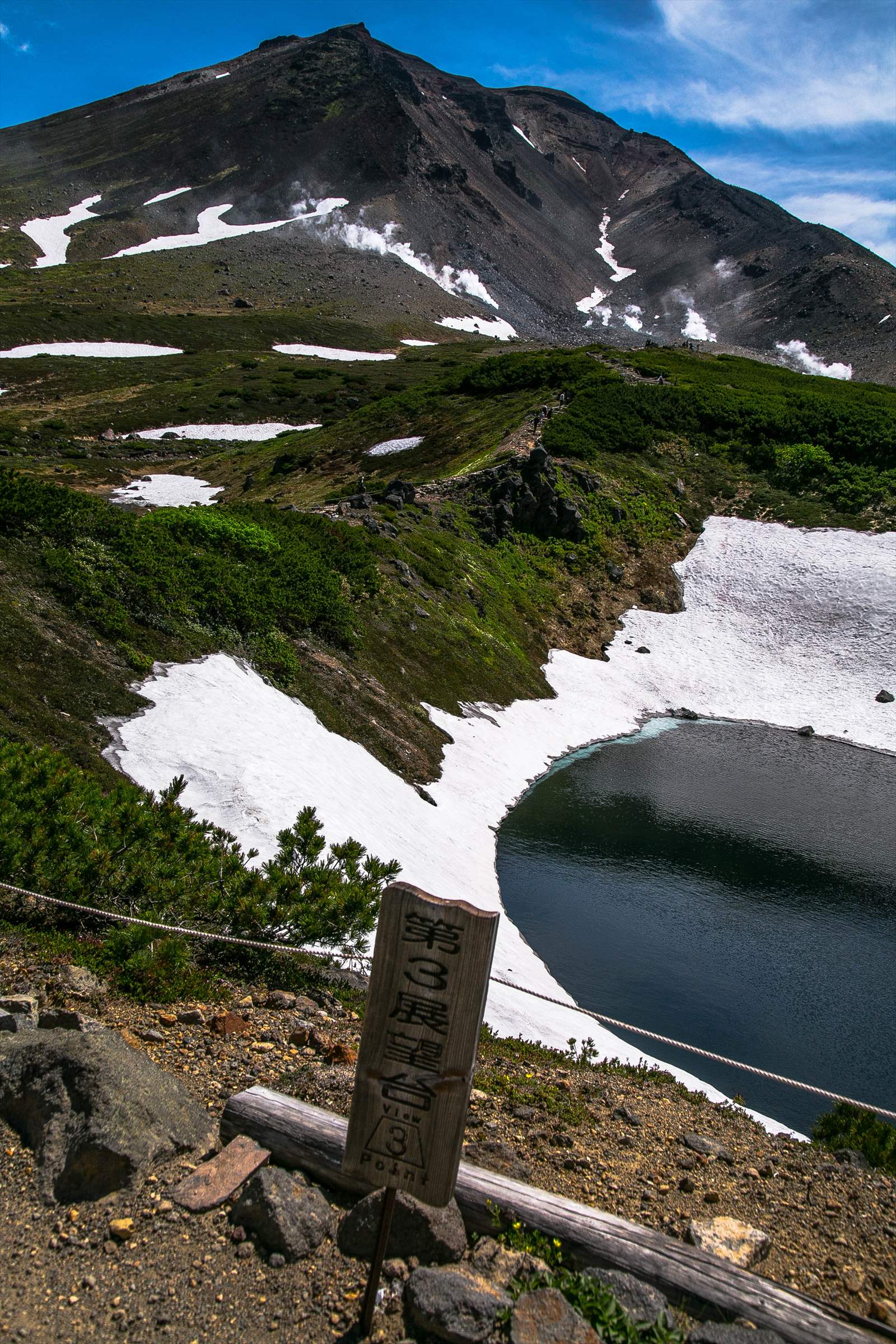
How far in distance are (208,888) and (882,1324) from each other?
22.8 feet

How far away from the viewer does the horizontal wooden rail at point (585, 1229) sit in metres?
4.83

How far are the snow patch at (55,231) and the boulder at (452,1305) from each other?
170 m

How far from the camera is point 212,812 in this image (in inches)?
561

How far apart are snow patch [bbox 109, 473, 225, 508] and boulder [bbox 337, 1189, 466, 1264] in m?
44.7

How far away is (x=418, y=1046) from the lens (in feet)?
15.1

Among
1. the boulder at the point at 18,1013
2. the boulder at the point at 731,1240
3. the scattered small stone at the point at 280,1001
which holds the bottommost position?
the scattered small stone at the point at 280,1001

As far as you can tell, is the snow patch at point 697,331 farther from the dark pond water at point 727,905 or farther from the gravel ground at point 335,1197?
the gravel ground at point 335,1197

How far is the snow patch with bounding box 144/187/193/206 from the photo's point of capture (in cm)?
17459

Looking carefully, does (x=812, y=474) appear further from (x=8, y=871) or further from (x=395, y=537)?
(x=8, y=871)

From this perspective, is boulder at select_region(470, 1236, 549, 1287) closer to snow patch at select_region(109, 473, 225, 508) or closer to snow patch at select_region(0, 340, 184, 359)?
snow patch at select_region(109, 473, 225, 508)

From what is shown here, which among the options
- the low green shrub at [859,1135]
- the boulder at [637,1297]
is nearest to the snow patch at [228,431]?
the low green shrub at [859,1135]

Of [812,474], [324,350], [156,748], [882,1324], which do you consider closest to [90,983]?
[882,1324]

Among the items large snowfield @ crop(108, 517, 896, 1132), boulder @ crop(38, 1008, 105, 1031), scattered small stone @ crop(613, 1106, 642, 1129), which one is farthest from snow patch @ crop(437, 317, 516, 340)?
boulder @ crop(38, 1008, 105, 1031)

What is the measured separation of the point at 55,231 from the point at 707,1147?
195026 millimetres
